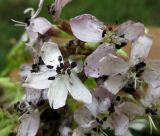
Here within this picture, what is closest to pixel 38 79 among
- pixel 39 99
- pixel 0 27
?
pixel 39 99

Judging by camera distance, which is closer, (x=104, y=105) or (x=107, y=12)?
(x=104, y=105)

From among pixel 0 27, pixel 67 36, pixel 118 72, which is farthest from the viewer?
pixel 0 27

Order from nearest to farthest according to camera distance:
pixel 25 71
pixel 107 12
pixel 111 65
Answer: pixel 111 65 → pixel 25 71 → pixel 107 12

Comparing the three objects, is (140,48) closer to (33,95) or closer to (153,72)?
(153,72)

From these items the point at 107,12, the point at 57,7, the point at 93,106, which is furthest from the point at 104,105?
the point at 107,12

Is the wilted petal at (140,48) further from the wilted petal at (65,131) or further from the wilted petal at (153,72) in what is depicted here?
the wilted petal at (65,131)

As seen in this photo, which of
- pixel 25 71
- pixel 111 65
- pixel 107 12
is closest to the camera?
pixel 111 65

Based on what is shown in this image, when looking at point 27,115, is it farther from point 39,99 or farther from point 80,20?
point 80,20

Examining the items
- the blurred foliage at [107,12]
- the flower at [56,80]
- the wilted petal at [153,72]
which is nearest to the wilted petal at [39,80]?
the flower at [56,80]
